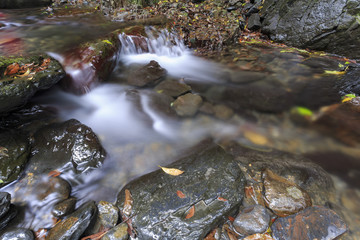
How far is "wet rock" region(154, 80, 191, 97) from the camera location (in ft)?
17.1

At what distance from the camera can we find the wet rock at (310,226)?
7.34ft

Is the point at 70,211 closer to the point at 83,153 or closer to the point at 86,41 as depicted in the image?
the point at 83,153

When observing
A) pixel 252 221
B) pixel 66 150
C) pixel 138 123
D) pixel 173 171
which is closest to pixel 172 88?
pixel 138 123

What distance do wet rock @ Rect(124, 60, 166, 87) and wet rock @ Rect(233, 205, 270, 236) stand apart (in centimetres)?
414

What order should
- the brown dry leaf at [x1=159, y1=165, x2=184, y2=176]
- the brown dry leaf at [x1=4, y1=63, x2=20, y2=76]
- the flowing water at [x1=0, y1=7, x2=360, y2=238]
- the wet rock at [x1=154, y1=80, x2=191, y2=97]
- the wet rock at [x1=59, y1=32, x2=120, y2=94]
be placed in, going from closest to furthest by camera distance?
the brown dry leaf at [x1=159, y1=165, x2=184, y2=176], the flowing water at [x1=0, y1=7, x2=360, y2=238], the brown dry leaf at [x1=4, y1=63, x2=20, y2=76], the wet rock at [x1=59, y1=32, x2=120, y2=94], the wet rock at [x1=154, y1=80, x2=191, y2=97]

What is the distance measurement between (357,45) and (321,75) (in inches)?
89.6

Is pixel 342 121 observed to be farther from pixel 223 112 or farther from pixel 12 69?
pixel 12 69

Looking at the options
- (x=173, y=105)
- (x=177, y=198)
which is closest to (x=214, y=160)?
(x=177, y=198)

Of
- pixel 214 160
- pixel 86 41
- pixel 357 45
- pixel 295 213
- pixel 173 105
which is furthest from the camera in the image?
pixel 357 45

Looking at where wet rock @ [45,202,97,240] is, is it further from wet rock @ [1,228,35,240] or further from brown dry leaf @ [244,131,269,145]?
brown dry leaf @ [244,131,269,145]

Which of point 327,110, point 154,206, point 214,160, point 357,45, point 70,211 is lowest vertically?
point 70,211

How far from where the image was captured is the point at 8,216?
8.25 ft

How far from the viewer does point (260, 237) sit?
227 centimetres

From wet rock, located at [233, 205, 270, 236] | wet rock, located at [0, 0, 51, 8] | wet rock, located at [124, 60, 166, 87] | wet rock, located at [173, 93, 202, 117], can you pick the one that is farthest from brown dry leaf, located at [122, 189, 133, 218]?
wet rock, located at [0, 0, 51, 8]
